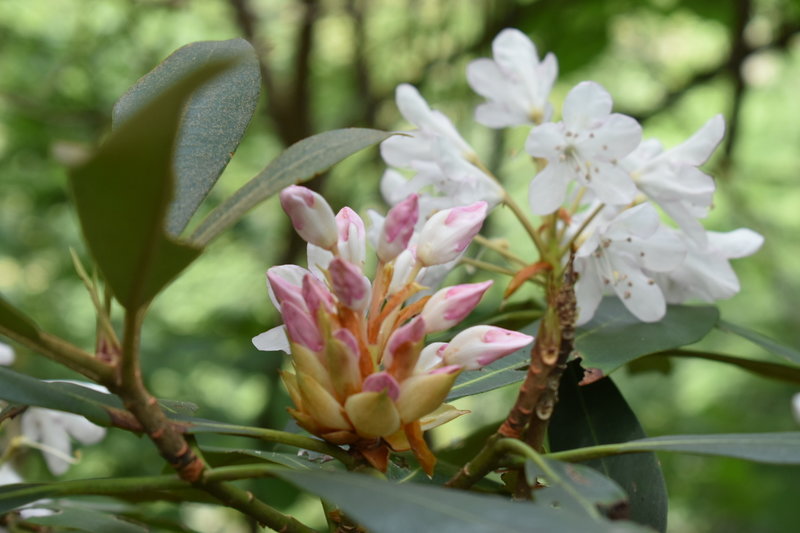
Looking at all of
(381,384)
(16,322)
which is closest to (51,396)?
(16,322)

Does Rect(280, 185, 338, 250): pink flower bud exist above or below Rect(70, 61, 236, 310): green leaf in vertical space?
below

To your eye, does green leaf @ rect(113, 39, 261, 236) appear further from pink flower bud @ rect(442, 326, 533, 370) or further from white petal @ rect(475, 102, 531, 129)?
white petal @ rect(475, 102, 531, 129)

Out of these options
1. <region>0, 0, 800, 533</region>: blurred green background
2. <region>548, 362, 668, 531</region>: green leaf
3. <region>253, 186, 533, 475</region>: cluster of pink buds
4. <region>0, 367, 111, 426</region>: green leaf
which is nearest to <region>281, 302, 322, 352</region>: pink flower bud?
<region>253, 186, 533, 475</region>: cluster of pink buds

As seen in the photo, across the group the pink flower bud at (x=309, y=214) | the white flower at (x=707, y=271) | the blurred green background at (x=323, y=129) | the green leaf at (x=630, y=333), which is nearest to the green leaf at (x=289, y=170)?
the pink flower bud at (x=309, y=214)

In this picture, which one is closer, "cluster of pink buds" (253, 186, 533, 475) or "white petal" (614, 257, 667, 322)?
"cluster of pink buds" (253, 186, 533, 475)

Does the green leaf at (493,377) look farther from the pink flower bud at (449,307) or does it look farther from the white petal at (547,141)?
the white petal at (547,141)

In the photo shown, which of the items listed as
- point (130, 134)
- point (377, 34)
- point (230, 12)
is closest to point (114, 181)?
point (130, 134)

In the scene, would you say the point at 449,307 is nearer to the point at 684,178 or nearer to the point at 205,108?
the point at 205,108
